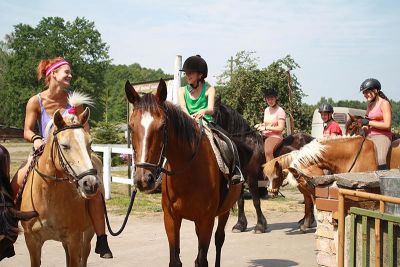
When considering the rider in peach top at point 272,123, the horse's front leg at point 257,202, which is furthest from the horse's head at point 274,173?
the rider in peach top at point 272,123

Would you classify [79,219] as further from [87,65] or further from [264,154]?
[87,65]

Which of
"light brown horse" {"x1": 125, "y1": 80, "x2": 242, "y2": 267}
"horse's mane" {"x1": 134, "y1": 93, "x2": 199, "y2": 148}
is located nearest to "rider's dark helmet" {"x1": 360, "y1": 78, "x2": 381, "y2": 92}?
"light brown horse" {"x1": 125, "y1": 80, "x2": 242, "y2": 267}

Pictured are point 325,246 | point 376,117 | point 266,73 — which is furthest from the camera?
point 266,73

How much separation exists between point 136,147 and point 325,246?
216 cm

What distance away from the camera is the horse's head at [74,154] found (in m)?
3.54

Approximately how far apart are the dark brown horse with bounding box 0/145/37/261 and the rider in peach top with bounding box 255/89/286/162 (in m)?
5.90

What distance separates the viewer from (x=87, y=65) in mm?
55812

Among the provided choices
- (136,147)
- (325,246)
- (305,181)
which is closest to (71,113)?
(136,147)

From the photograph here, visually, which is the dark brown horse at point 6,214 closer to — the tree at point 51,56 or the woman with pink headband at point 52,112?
the woman with pink headband at point 52,112

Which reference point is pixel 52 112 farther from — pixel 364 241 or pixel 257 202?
pixel 257 202

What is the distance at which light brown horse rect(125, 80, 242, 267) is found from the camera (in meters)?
3.95

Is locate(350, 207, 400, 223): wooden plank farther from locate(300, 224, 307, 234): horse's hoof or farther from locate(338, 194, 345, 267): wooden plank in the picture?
locate(300, 224, 307, 234): horse's hoof

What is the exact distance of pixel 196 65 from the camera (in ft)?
17.7

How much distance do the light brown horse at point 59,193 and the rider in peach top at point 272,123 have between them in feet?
18.0
